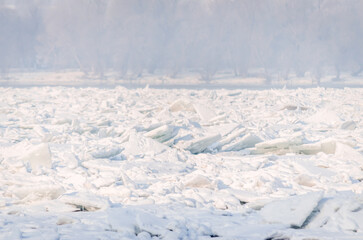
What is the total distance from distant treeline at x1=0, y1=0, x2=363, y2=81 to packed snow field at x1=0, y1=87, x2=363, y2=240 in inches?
663

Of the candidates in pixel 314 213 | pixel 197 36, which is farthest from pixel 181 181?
pixel 197 36

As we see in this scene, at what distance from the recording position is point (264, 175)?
3293 mm

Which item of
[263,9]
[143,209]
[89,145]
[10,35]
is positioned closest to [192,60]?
[263,9]

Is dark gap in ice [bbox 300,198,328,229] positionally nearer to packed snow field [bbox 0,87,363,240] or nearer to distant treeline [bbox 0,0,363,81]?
packed snow field [bbox 0,87,363,240]

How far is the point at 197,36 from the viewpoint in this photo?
23672 mm

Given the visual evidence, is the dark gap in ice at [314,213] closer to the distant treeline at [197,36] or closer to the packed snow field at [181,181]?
the packed snow field at [181,181]

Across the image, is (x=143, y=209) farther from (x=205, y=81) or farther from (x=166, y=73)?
(x=166, y=73)

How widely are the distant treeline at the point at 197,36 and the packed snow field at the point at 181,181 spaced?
55.3 feet

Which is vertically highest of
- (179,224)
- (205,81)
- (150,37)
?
(150,37)

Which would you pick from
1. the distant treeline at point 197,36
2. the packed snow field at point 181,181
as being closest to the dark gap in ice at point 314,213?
the packed snow field at point 181,181

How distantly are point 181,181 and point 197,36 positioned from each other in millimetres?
21177

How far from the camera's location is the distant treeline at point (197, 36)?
2245cm

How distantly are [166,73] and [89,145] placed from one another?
1878 cm

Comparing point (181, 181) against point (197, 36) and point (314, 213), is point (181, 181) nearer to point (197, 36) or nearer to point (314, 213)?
point (314, 213)
